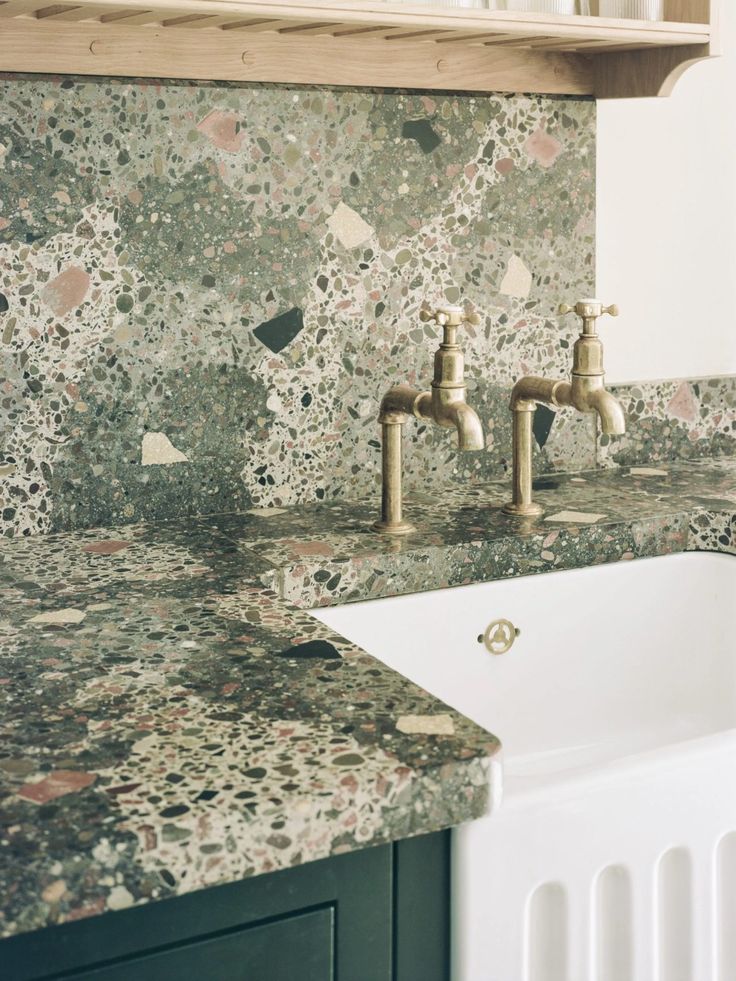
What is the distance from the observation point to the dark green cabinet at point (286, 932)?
807 millimetres

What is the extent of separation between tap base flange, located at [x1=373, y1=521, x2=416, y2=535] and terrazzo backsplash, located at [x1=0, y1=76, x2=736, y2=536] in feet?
0.57

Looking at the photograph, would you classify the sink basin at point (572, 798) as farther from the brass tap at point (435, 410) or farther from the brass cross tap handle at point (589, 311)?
the brass cross tap handle at point (589, 311)

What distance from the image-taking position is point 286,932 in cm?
87

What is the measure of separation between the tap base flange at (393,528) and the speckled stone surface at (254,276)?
0.57 feet

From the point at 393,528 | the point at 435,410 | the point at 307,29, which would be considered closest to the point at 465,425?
the point at 435,410

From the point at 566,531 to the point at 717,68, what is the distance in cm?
87

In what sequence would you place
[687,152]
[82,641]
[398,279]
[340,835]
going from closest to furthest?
[340,835]
[82,641]
[398,279]
[687,152]

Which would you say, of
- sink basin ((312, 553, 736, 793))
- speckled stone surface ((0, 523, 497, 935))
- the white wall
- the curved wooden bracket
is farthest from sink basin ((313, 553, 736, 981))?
the curved wooden bracket

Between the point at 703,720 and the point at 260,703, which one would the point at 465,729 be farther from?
the point at 703,720

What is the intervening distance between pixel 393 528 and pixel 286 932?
730mm

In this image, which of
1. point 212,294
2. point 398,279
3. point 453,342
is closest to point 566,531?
point 453,342

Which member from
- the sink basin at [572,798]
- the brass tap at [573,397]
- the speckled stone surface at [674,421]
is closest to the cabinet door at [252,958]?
the sink basin at [572,798]

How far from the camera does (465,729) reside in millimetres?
916

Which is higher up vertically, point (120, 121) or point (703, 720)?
point (120, 121)
